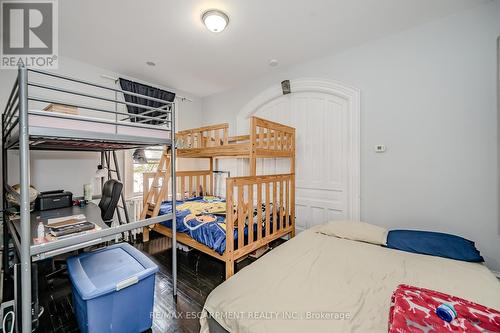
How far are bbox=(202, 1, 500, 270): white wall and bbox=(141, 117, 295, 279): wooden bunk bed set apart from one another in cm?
101

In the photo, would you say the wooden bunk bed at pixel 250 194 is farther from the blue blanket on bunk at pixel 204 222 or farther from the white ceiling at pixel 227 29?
the white ceiling at pixel 227 29

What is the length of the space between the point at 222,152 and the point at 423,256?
2.26 metres

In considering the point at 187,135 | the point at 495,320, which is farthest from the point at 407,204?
the point at 187,135

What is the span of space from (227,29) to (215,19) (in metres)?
0.30

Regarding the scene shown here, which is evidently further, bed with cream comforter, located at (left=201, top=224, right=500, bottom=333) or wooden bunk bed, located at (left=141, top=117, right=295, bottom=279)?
wooden bunk bed, located at (left=141, top=117, right=295, bottom=279)

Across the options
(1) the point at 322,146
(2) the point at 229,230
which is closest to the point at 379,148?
(1) the point at 322,146

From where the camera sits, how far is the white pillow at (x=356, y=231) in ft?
6.95

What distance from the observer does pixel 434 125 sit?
2.25 m

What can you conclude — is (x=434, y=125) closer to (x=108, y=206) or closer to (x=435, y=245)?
(x=435, y=245)

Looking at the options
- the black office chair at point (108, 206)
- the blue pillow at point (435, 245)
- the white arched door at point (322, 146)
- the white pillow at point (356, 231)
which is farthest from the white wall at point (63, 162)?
the blue pillow at point (435, 245)

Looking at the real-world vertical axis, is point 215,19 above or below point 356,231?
above

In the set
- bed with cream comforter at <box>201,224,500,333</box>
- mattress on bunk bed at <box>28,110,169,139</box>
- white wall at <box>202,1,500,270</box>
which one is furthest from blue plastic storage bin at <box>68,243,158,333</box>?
white wall at <box>202,1,500,270</box>

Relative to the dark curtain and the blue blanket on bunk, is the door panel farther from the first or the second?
the dark curtain

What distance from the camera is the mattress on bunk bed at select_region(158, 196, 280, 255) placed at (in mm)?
2217
